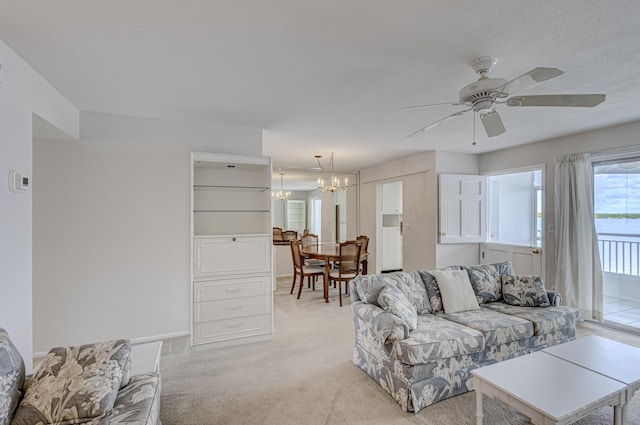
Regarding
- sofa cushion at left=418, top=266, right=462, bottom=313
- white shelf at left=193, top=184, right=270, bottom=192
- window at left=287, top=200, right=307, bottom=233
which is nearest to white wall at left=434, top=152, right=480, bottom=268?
sofa cushion at left=418, top=266, right=462, bottom=313

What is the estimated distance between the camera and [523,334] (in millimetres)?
2580

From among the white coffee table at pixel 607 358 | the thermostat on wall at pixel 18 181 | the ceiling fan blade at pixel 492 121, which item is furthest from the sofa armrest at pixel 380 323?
the thermostat on wall at pixel 18 181

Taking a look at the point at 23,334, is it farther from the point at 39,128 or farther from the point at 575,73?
the point at 575,73

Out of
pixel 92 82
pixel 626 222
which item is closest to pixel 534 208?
pixel 626 222

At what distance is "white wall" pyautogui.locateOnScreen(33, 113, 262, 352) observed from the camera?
119 inches

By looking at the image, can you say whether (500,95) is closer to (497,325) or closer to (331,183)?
(497,325)

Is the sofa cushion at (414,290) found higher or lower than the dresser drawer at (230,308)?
higher

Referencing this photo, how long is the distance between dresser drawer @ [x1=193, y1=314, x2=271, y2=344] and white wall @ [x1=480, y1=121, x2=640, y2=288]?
4.01 m

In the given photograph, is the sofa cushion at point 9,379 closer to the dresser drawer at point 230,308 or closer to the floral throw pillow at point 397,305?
the dresser drawer at point 230,308

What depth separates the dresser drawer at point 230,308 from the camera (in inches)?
125

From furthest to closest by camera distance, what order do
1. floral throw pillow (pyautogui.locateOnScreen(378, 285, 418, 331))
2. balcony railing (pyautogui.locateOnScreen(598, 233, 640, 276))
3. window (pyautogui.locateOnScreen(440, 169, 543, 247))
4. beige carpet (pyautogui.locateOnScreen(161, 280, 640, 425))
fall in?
window (pyautogui.locateOnScreen(440, 169, 543, 247)) < balcony railing (pyautogui.locateOnScreen(598, 233, 640, 276)) < floral throw pillow (pyautogui.locateOnScreen(378, 285, 418, 331)) < beige carpet (pyautogui.locateOnScreen(161, 280, 640, 425))

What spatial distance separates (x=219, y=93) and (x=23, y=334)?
228 cm

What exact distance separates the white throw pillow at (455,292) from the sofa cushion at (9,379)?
3.02 m

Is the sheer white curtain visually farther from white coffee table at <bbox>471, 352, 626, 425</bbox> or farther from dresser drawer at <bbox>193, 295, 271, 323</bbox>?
dresser drawer at <bbox>193, 295, 271, 323</bbox>
